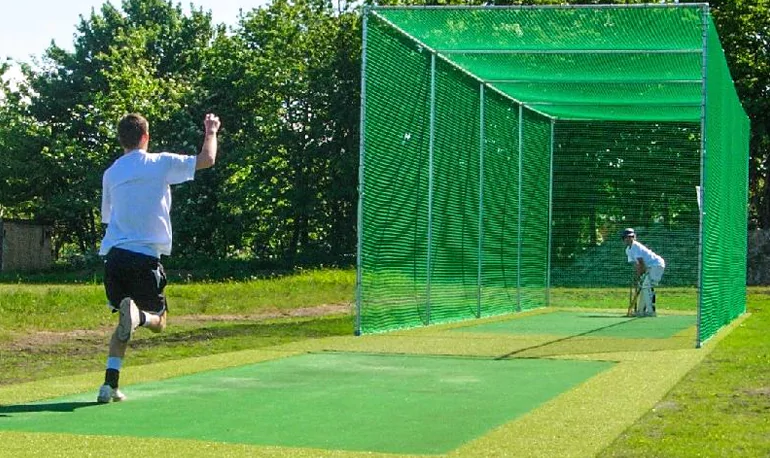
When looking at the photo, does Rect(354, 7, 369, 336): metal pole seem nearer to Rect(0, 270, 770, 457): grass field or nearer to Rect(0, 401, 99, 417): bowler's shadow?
Rect(0, 270, 770, 457): grass field

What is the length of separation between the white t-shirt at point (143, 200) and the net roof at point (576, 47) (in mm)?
6762

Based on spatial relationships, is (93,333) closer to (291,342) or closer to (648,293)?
(291,342)


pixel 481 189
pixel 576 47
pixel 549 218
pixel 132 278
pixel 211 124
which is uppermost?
pixel 576 47

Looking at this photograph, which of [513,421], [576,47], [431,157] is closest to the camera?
[513,421]

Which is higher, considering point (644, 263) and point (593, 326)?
point (644, 263)

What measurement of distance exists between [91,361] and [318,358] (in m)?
2.00

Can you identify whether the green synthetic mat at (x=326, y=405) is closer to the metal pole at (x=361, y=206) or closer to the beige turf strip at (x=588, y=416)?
the beige turf strip at (x=588, y=416)

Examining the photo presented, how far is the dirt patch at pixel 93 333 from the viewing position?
13723mm

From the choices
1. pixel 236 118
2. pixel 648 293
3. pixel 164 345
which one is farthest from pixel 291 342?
pixel 236 118

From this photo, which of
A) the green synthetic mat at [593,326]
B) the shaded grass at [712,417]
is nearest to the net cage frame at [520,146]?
the green synthetic mat at [593,326]

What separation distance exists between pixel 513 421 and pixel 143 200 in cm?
252

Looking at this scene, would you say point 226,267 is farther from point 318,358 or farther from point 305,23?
point 318,358

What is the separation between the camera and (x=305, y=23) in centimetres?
4875

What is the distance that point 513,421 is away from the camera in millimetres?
7566
